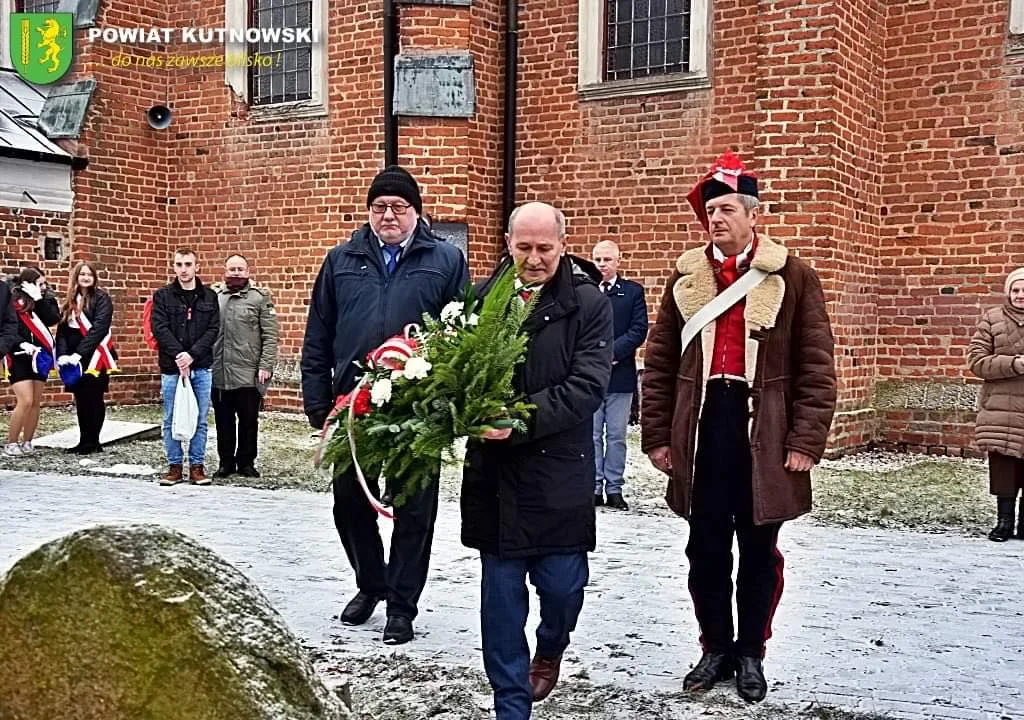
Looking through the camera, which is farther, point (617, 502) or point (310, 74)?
point (310, 74)

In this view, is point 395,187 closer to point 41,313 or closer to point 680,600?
point 680,600

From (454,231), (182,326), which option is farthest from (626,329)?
(454,231)

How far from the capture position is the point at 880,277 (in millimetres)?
11414

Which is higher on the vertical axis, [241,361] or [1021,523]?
[241,361]

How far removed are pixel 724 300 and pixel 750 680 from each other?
57.7 inches

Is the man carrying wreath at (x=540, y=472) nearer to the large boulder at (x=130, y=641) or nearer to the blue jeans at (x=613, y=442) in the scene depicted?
the large boulder at (x=130, y=641)

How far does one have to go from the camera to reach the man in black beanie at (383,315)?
525 cm

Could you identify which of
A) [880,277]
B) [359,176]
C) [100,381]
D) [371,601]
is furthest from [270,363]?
[880,277]

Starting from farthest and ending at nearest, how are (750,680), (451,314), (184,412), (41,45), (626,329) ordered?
1. (41,45)
2. (184,412)
3. (626,329)
4. (750,680)
5. (451,314)

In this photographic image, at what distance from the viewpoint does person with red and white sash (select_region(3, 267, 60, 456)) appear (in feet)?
35.6

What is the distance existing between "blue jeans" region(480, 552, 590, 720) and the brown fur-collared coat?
673 millimetres

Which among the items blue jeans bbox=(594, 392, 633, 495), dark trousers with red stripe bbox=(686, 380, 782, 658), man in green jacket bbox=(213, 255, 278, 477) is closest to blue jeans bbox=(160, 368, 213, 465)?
man in green jacket bbox=(213, 255, 278, 477)

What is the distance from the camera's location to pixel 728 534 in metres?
4.54

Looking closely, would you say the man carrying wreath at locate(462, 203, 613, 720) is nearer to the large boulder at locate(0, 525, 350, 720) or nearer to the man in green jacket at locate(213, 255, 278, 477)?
the large boulder at locate(0, 525, 350, 720)
